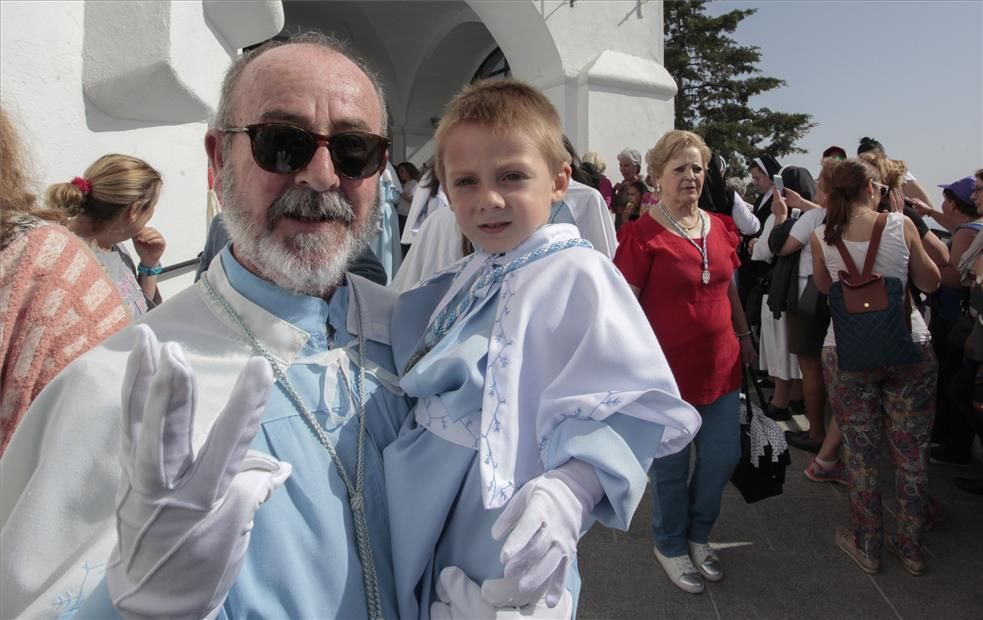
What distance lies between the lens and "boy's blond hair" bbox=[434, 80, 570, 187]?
143 centimetres

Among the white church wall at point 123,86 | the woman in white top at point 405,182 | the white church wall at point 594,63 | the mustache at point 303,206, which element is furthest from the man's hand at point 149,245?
the white church wall at point 594,63

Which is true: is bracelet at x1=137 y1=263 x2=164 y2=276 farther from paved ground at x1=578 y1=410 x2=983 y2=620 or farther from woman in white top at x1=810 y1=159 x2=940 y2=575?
woman in white top at x1=810 y1=159 x2=940 y2=575

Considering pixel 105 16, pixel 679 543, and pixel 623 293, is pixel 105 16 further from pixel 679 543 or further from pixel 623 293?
pixel 679 543

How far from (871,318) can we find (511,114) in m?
2.32

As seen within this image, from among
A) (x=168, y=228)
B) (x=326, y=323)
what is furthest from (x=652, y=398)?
(x=168, y=228)

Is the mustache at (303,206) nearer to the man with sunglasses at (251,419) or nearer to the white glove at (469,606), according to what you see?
the man with sunglasses at (251,419)

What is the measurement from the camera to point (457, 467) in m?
1.18

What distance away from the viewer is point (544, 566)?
3.27 feet

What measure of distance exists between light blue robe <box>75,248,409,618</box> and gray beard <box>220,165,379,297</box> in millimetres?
42

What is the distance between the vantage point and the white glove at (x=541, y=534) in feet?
3.20

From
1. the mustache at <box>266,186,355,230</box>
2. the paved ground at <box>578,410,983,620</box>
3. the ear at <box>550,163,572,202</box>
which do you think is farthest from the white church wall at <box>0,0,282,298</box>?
the paved ground at <box>578,410,983,620</box>

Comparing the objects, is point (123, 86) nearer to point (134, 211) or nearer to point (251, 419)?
point (134, 211)

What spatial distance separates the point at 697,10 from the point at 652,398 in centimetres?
2747

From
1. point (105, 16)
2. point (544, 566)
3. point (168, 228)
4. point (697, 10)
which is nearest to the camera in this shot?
point (544, 566)
